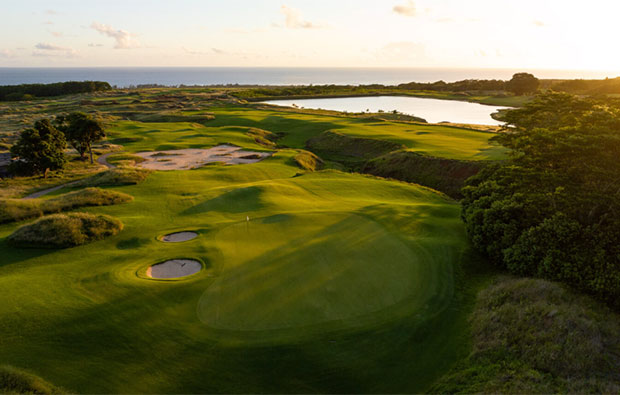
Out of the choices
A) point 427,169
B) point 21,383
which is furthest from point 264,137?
point 21,383

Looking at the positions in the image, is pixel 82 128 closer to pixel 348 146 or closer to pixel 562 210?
pixel 348 146

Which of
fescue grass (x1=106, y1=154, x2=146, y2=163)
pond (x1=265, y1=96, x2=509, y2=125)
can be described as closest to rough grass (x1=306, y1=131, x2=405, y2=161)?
fescue grass (x1=106, y1=154, x2=146, y2=163)

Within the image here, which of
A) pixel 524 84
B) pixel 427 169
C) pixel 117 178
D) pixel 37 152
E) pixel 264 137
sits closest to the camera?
pixel 117 178

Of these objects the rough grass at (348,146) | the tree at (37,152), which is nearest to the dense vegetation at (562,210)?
the rough grass at (348,146)

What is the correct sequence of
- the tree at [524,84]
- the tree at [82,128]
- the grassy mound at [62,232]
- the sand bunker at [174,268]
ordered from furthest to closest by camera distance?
the tree at [524,84] < the tree at [82,128] < the grassy mound at [62,232] < the sand bunker at [174,268]

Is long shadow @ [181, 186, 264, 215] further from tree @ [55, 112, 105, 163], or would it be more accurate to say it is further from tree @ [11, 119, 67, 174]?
tree @ [55, 112, 105, 163]

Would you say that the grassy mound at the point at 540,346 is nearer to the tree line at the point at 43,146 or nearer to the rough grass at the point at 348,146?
the rough grass at the point at 348,146

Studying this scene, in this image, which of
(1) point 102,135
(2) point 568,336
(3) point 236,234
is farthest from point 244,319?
(1) point 102,135
